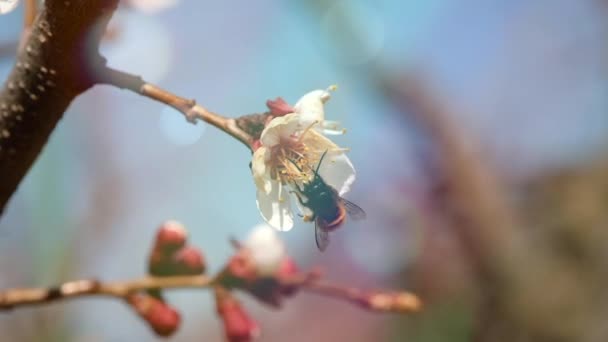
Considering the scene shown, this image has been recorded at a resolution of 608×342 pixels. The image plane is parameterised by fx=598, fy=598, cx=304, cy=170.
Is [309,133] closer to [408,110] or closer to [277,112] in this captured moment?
[277,112]

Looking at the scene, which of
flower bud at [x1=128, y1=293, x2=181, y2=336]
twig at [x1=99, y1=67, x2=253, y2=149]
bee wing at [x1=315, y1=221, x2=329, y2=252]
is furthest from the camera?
flower bud at [x1=128, y1=293, x2=181, y2=336]

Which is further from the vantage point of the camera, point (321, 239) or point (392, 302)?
point (392, 302)

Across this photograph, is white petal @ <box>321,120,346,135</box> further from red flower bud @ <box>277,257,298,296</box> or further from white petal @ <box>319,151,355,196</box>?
red flower bud @ <box>277,257,298,296</box>

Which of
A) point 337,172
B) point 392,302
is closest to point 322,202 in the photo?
point 337,172

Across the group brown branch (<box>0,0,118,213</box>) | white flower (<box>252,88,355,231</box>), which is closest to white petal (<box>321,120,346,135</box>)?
white flower (<box>252,88,355,231</box>)

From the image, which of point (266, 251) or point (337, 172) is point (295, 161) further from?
point (266, 251)

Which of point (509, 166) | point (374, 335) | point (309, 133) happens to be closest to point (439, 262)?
point (509, 166)

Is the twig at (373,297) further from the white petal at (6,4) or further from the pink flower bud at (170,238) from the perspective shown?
the white petal at (6,4)
